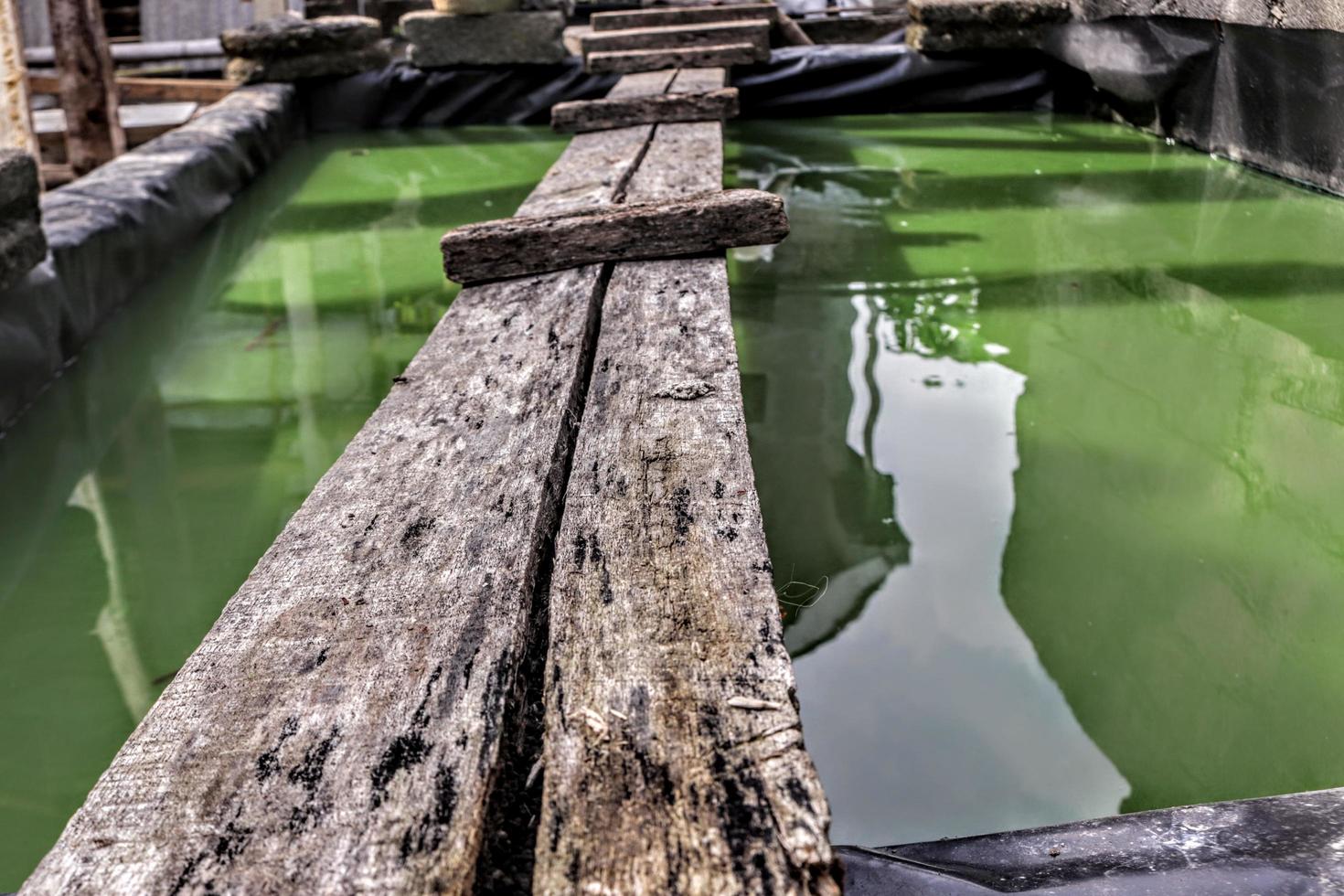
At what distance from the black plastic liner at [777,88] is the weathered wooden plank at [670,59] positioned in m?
0.65

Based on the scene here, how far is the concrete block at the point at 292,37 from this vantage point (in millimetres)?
6398

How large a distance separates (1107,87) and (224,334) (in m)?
4.61

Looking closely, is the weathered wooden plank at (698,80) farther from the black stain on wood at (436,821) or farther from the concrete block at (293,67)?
the black stain on wood at (436,821)

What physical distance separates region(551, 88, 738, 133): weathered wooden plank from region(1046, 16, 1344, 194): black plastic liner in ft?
7.06

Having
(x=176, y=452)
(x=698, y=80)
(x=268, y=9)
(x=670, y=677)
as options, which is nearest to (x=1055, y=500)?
(x=670, y=677)

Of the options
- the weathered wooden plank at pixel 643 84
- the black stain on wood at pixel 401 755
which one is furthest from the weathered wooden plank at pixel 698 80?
the black stain on wood at pixel 401 755

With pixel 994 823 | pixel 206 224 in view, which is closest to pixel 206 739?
pixel 994 823

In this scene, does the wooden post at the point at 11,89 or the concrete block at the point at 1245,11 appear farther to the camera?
→ the concrete block at the point at 1245,11

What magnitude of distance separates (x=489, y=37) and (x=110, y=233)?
3.52 meters

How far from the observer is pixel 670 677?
3.33ft

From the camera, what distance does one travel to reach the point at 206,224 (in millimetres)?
4582

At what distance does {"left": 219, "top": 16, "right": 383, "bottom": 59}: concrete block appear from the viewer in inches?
252

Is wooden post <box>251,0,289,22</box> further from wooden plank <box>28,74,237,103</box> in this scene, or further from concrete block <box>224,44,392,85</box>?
concrete block <box>224,44,392,85</box>

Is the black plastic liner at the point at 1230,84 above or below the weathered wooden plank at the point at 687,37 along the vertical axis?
below
